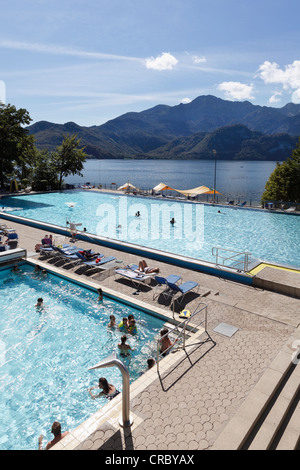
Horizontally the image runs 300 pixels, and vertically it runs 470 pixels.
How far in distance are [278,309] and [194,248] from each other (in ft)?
30.8

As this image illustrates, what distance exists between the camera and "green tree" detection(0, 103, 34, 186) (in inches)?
1551

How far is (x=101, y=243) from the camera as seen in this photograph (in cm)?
1847

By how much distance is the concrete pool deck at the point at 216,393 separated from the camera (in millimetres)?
5254

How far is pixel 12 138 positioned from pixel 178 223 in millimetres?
27805

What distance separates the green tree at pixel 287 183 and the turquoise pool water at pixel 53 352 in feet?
85.5

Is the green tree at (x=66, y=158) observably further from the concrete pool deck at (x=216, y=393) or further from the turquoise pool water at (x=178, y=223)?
the concrete pool deck at (x=216, y=393)

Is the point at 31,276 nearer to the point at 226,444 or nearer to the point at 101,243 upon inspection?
the point at 101,243

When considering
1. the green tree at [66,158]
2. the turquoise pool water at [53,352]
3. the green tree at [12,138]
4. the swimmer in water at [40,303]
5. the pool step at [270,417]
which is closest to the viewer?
the pool step at [270,417]

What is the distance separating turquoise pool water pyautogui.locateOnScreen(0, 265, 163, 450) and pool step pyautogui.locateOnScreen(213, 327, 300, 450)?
323 cm

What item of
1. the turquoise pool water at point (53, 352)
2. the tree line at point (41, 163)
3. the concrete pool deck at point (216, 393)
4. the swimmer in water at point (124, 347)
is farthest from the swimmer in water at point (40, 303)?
the tree line at point (41, 163)

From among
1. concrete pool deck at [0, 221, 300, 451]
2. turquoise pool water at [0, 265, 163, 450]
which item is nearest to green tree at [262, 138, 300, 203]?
concrete pool deck at [0, 221, 300, 451]

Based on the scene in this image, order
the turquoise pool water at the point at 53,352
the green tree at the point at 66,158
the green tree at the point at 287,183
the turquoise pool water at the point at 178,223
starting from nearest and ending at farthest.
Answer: the turquoise pool water at the point at 53,352
the turquoise pool water at the point at 178,223
the green tree at the point at 287,183
the green tree at the point at 66,158

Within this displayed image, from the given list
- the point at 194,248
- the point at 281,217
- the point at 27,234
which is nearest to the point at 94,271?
the point at 194,248
